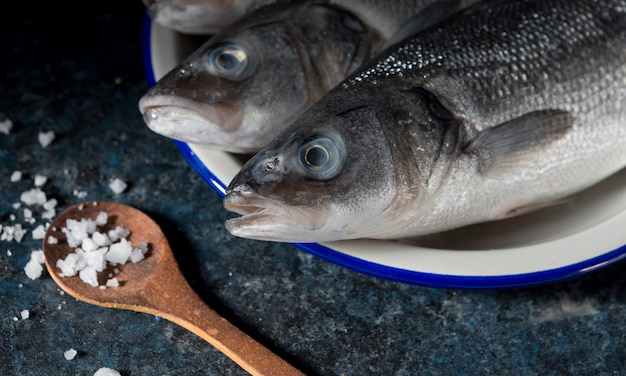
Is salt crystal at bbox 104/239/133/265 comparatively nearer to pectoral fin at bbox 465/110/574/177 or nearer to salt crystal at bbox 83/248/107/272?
salt crystal at bbox 83/248/107/272

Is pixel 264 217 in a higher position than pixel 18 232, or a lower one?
higher

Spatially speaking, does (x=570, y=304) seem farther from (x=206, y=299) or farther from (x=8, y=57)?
(x=8, y=57)

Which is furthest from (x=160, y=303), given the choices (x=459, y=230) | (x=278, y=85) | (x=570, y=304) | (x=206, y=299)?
(x=570, y=304)

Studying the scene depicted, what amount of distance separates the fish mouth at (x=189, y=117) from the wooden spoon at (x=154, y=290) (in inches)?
11.8

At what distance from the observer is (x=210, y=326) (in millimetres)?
1956

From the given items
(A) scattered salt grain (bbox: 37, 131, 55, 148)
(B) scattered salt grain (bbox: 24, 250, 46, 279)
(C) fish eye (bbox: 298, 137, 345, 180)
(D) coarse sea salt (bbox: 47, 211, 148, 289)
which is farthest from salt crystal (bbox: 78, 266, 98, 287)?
(C) fish eye (bbox: 298, 137, 345, 180)

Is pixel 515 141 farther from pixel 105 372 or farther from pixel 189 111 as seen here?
pixel 105 372

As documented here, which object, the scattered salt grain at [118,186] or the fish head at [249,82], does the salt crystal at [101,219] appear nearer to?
the scattered salt grain at [118,186]

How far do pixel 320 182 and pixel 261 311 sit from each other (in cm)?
45

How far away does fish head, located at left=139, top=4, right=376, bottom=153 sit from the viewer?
6.27ft

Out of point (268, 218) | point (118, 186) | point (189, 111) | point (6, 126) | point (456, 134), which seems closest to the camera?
point (268, 218)

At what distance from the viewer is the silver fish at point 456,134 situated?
67.0 inches

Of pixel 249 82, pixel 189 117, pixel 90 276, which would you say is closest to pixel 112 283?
pixel 90 276

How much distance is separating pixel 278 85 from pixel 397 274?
44 centimetres
